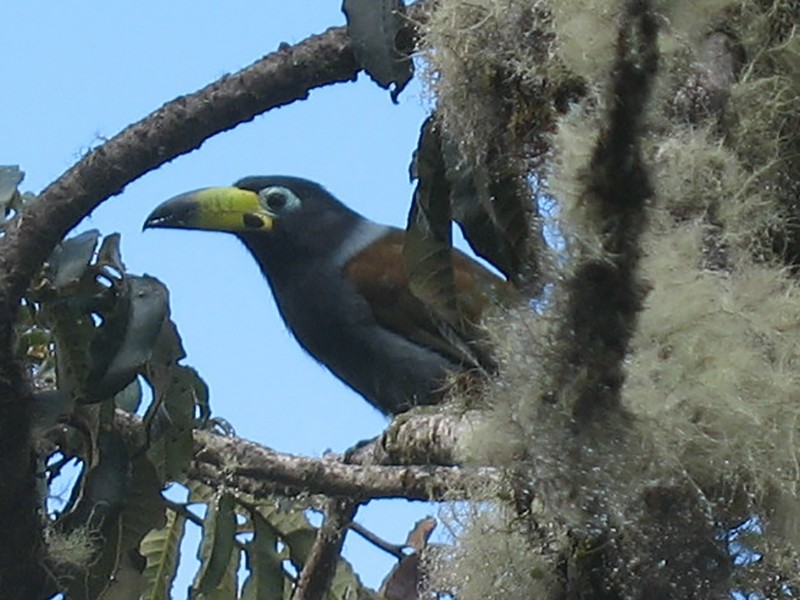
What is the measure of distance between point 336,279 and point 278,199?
0.82 ft

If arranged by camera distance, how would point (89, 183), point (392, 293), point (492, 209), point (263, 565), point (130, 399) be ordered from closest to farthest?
1. point (492, 209)
2. point (89, 183)
3. point (130, 399)
4. point (263, 565)
5. point (392, 293)

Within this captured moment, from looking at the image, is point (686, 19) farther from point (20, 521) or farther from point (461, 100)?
point (20, 521)

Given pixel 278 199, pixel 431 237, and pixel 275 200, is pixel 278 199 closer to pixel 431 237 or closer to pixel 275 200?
pixel 275 200

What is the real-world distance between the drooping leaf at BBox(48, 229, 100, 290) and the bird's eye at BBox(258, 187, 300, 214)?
1464 millimetres

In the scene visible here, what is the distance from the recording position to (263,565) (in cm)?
190

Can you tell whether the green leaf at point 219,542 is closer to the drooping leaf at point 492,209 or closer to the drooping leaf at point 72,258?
the drooping leaf at point 72,258

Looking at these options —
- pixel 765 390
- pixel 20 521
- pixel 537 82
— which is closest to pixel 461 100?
pixel 537 82

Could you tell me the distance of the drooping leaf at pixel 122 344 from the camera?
1457mm

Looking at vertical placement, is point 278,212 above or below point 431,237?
above

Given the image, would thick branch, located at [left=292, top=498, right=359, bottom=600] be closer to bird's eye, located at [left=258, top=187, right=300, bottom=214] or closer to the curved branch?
the curved branch

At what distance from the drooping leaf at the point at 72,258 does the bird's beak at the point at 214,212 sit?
98 centimetres

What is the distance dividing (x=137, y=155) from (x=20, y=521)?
0.37 m

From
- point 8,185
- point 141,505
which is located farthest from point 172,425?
point 8,185

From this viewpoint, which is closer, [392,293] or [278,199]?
[392,293]
